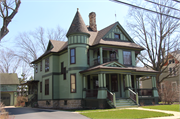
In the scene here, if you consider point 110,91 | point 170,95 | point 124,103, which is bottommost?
point 124,103

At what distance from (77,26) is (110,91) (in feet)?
28.4

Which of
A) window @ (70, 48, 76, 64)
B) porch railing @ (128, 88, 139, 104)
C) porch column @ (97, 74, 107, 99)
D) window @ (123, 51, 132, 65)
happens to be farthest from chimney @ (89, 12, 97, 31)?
porch railing @ (128, 88, 139, 104)

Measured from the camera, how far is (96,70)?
1947 cm

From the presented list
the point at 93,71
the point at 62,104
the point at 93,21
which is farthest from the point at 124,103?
the point at 93,21

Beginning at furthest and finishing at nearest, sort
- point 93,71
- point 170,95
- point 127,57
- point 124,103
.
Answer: point 127,57 → point 170,95 → point 93,71 → point 124,103

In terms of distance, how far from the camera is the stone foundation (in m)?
21.2

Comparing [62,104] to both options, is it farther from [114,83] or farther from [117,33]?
[117,33]

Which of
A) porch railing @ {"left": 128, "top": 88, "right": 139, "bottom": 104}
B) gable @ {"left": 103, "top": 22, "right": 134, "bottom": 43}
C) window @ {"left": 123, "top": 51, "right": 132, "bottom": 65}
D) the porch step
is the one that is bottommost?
the porch step

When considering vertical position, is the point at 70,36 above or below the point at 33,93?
above

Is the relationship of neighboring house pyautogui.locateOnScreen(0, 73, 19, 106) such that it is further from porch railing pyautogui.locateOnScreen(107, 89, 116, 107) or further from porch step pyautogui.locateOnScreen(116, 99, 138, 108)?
porch step pyautogui.locateOnScreen(116, 99, 138, 108)

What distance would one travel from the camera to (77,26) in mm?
22484

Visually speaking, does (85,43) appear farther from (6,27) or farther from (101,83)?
(6,27)

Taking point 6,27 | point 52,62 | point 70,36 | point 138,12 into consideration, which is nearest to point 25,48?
point 52,62

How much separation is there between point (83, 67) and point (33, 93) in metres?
14.1
